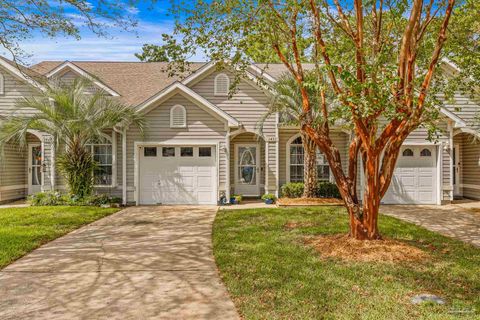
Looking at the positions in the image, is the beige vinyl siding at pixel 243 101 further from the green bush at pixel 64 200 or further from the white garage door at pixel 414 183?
the white garage door at pixel 414 183

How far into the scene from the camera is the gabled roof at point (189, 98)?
1368 cm

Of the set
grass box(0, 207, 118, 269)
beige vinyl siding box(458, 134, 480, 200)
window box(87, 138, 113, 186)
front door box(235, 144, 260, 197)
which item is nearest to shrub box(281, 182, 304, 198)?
front door box(235, 144, 260, 197)

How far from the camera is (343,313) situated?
4.08 metres

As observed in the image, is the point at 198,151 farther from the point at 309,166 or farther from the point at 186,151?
the point at 309,166

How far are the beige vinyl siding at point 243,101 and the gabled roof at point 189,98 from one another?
3.74ft

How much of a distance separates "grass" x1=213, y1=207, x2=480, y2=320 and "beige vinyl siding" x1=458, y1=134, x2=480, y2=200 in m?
9.15

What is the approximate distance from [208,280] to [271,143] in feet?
32.9

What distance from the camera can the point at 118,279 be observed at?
17.6 ft

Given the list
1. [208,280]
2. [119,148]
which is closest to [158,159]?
[119,148]

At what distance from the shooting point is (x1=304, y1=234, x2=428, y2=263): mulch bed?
6.22 meters

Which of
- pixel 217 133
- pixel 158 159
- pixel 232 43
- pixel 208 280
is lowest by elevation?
pixel 208 280

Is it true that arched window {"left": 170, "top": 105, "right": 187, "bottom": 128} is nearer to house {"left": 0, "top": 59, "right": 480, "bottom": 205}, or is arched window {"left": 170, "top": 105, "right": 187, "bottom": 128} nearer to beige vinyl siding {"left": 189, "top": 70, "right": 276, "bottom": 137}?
house {"left": 0, "top": 59, "right": 480, "bottom": 205}

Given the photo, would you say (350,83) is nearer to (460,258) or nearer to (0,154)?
(460,258)

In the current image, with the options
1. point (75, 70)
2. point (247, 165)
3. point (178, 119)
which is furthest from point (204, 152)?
point (75, 70)
